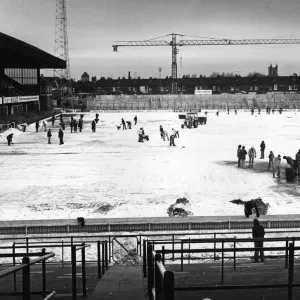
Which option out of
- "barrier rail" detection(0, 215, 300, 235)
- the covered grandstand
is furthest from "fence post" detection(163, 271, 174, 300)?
the covered grandstand

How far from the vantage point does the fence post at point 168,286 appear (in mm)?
2914

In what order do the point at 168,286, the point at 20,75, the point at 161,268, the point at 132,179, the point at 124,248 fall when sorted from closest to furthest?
the point at 168,286 → the point at 161,268 → the point at 124,248 → the point at 132,179 → the point at 20,75

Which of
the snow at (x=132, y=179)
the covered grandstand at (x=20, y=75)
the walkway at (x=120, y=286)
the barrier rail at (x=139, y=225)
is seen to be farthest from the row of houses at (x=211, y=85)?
the walkway at (x=120, y=286)

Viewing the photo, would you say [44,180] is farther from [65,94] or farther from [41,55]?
[65,94]

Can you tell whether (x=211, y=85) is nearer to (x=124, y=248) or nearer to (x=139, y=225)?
(x=139, y=225)

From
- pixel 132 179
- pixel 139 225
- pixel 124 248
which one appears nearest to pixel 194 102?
pixel 132 179

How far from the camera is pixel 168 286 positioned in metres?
2.95

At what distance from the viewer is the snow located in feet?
51.2

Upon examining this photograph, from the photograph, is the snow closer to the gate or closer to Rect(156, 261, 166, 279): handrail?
the gate

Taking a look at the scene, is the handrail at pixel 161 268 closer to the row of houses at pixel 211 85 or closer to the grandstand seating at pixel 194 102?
the grandstand seating at pixel 194 102

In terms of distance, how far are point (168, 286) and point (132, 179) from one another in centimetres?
1741

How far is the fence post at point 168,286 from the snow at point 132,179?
38.7 feet

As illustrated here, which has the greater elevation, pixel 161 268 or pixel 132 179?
pixel 161 268

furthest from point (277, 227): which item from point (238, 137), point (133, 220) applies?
point (238, 137)
